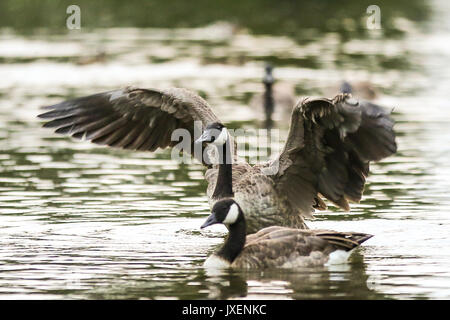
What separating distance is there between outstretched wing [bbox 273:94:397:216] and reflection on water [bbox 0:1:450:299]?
35.4 inches

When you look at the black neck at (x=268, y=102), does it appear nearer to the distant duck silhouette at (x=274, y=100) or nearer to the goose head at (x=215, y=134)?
the distant duck silhouette at (x=274, y=100)

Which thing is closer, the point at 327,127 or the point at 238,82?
the point at 327,127

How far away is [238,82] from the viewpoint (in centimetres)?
3111

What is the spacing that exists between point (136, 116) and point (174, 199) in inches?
93.9

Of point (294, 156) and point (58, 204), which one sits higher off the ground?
point (294, 156)

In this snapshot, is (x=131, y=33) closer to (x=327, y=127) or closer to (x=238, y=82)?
(x=238, y=82)

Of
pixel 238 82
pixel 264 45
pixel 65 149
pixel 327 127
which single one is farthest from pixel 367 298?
pixel 264 45

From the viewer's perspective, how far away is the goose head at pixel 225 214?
1193 cm

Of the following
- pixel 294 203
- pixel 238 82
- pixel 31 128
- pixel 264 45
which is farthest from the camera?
pixel 264 45

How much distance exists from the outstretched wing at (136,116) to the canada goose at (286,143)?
0.01 metres

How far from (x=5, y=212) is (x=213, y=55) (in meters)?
21.8

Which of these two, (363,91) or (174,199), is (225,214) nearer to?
(174,199)

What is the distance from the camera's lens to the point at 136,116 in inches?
559

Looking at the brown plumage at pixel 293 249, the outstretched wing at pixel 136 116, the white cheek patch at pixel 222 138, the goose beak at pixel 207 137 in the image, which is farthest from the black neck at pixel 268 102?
the brown plumage at pixel 293 249
